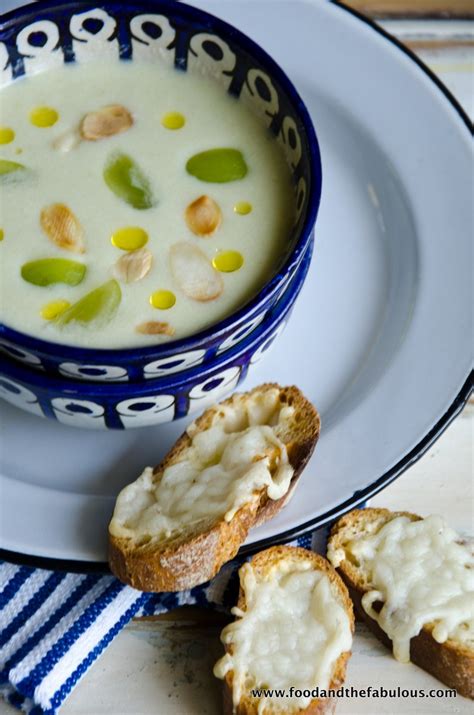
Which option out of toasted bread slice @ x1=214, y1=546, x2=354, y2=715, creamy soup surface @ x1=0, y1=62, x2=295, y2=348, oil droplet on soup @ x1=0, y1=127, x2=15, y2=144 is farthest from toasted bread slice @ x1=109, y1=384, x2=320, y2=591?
oil droplet on soup @ x1=0, y1=127, x2=15, y2=144

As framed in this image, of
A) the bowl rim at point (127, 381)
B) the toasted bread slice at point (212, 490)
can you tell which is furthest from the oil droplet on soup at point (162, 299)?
the toasted bread slice at point (212, 490)

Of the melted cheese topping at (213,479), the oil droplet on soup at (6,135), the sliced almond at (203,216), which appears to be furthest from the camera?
the oil droplet on soup at (6,135)

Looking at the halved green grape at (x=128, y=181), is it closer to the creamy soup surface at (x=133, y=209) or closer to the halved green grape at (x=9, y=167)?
the creamy soup surface at (x=133, y=209)

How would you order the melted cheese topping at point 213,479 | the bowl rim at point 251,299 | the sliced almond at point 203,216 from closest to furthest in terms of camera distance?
the bowl rim at point 251,299 → the melted cheese topping at point 213,479 → the sliced almond at point 203,216

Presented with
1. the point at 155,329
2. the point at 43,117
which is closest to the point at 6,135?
the point at 43,117

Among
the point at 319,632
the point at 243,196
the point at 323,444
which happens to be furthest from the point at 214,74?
the point at 319,632

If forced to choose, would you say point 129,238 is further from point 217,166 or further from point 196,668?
point 196,668
